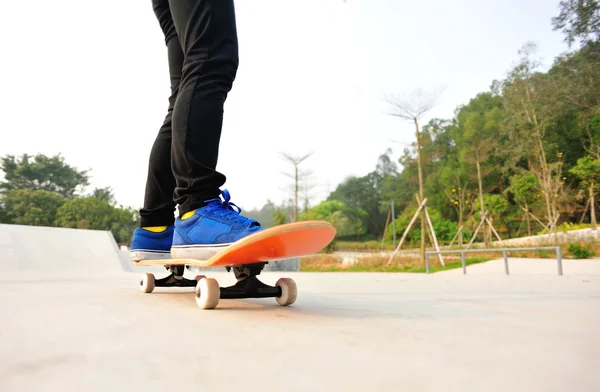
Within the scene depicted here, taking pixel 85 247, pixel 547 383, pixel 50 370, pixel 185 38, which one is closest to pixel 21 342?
pixel 50 370

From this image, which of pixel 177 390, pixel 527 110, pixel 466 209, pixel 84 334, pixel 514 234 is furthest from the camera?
pixel 466 209

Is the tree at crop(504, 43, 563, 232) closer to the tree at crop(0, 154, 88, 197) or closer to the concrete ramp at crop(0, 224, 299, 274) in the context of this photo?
the concrete ramp at crop(0, 224, 299, 274)

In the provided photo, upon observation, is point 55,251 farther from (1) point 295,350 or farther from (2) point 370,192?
(2) point 370,192

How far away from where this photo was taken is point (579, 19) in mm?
10539

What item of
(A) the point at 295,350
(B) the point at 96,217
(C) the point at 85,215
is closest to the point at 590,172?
(A) the point at 295,350

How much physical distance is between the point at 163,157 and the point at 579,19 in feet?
42.7

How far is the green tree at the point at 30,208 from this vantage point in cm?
1481

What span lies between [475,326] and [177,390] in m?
0.58

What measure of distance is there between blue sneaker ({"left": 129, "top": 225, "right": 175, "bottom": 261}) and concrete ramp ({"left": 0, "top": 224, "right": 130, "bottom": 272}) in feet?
A: 8.14

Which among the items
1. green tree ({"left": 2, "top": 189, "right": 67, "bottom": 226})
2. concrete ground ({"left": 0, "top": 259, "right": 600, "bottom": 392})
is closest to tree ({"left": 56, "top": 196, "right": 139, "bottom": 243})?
green tree ({"left": 2, "top": 189, "right": 67, "bottom": 226})

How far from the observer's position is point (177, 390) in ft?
1.21

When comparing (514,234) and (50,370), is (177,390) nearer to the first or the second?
(50,370)

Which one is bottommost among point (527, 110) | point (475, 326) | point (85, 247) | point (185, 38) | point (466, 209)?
point (475, 326)

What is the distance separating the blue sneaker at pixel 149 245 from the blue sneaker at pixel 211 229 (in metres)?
0.34
